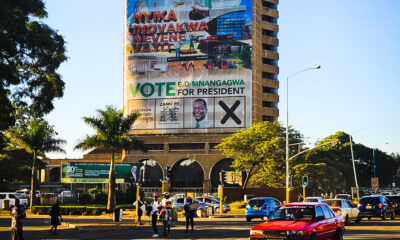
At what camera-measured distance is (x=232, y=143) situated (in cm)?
7094

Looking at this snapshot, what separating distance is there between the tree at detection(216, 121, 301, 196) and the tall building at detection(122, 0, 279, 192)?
2187 cm

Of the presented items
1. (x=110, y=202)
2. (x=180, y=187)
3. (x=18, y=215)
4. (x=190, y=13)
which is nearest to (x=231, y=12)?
(x=190, y=13)

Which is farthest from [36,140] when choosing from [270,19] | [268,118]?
[270,19]

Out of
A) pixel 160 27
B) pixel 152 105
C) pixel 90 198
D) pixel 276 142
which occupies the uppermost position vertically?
pixel 160 27

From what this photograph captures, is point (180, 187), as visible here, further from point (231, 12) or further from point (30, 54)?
point (30, 54)

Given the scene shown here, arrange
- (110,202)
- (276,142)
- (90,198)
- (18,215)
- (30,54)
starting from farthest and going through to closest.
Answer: (276,142) < (90,198) < (110,202) < (30,54) < (18,215)

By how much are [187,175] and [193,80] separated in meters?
15.7

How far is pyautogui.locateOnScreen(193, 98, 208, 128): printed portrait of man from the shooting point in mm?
95312

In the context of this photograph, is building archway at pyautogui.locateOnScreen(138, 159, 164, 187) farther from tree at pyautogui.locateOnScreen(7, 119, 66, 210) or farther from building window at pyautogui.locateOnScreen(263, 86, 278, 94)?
tree at pyautogui.locateOnScreen(7, 119, 66, 210)

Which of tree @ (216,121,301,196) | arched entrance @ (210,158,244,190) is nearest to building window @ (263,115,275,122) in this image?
arched entrance @ (210,158,244,190)

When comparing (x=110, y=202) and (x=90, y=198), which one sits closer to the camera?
(x=110, y=202)

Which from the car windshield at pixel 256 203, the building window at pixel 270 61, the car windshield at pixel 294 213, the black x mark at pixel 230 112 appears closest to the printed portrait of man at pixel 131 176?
the black x mark at pixel 230 112

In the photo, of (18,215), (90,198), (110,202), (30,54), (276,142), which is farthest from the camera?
(276,142)

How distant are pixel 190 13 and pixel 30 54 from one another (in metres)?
Answer: 67.4
